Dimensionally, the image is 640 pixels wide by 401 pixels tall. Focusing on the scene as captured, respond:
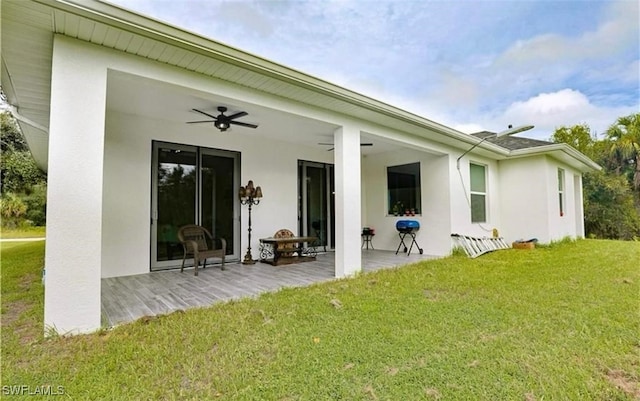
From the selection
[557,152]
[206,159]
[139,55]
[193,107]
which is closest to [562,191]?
[557,152]

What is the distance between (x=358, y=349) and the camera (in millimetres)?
2326

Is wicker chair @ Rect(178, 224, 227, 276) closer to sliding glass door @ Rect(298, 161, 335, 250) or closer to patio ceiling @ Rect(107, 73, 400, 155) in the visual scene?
patio ceiling @ Rect(107, 73, 400, 155)

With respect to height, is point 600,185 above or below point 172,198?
above

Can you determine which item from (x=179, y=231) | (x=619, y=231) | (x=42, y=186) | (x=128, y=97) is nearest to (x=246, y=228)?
(x=179, y=231)

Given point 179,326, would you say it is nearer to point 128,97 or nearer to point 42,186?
point 128,97

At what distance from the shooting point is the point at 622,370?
202cm

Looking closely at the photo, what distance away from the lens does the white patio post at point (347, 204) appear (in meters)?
4.94

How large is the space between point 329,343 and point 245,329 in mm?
799

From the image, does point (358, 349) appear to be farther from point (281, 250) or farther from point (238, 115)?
point (281, 250)

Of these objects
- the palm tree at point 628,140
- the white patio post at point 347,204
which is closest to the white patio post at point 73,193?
the white patio post at point 347,204

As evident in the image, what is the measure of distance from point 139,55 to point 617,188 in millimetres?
18828

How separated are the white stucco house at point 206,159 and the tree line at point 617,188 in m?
4.73

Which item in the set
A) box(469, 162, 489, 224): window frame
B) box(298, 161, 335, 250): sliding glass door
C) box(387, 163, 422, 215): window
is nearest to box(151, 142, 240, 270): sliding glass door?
box(298, 161, 335, 250): sliding glass door

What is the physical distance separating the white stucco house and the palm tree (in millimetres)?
5590
